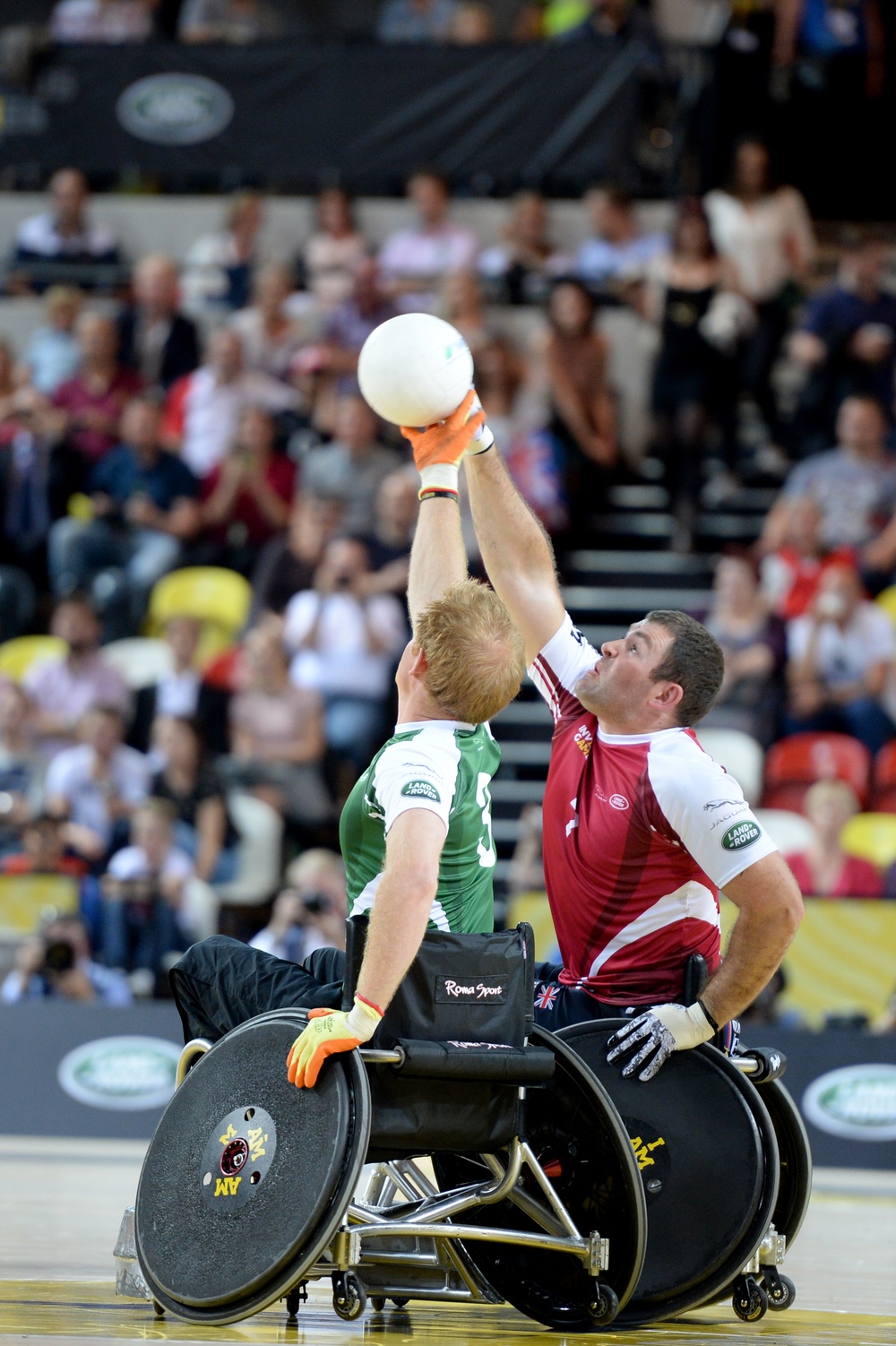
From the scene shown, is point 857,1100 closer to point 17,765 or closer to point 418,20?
point 17,765

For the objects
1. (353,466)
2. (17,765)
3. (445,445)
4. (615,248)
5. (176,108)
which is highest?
(176,108)

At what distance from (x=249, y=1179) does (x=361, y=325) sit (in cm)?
1037

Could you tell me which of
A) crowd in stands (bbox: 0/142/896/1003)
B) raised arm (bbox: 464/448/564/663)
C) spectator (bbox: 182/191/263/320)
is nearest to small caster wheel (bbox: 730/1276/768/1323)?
raised arm (bbox: 464/448/564/663)

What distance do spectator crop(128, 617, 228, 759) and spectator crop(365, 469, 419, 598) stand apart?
123 cm

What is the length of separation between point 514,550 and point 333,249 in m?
9.82

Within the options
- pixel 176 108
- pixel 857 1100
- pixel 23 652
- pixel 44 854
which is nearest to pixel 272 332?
pixel 176 108

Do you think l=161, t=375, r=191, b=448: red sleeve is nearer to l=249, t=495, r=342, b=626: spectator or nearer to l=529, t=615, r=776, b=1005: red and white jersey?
l=249, t=495, r=342, b=626: spectator

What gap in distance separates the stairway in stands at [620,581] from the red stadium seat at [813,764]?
1.62 meters

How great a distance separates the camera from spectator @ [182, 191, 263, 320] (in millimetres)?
14844

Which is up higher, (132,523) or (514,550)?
(514,550)

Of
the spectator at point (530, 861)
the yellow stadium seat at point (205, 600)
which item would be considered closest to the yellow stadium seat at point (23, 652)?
the yellow stadium seat at point (205, 600)

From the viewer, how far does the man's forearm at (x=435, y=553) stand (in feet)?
16.8

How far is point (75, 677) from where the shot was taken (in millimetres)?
12133

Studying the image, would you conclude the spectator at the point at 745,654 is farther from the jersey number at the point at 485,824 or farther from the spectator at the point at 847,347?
the jersey number at the point at 485,824
